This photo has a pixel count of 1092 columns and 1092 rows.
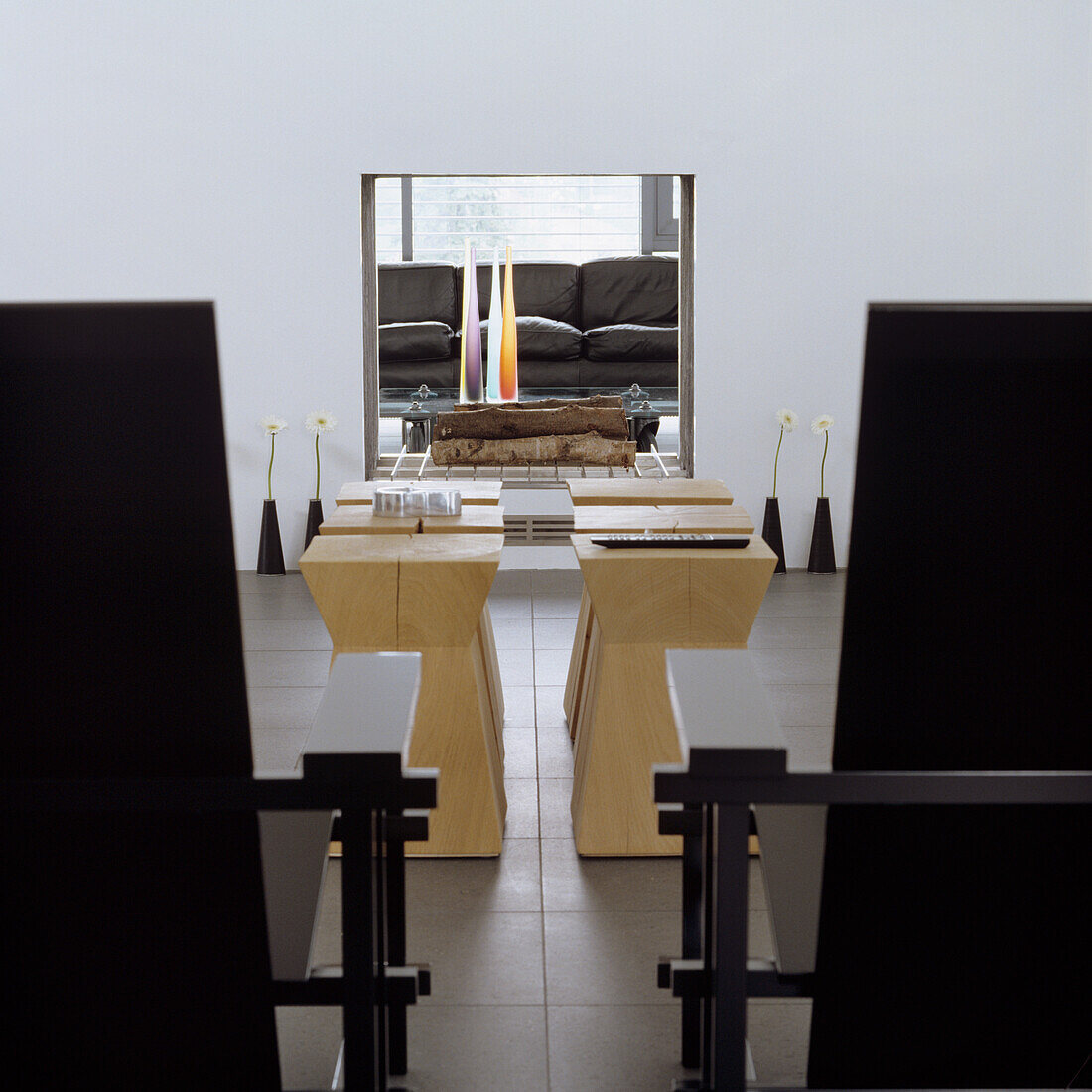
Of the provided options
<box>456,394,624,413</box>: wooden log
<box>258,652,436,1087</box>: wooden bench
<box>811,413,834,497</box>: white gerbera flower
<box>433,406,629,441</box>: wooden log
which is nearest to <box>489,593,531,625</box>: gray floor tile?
<box>433,406,629,441</box>: wooden log

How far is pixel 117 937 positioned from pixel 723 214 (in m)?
4.74

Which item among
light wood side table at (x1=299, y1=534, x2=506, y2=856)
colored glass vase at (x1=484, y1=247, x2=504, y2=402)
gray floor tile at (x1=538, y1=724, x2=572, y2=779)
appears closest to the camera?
light wood side table at (x1=299, y1=534, x2=506, y2=856)

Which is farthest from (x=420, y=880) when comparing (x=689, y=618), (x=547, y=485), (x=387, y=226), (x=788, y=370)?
(x=387, y=226)

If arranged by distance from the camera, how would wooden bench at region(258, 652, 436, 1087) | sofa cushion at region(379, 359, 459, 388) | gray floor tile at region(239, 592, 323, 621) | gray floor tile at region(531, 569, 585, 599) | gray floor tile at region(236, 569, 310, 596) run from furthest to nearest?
sofa cushion at region(379, 359, 459, 388)
gray floor tile at region(531, 569, 585, 599)
gray floor tile at region(236, 569, 310, 596)
gray floor tile at region(239, 592, 323, 621)
wooden bench at region(258, 652, 436, 1087)

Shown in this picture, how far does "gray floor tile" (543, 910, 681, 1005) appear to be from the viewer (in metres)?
2.03

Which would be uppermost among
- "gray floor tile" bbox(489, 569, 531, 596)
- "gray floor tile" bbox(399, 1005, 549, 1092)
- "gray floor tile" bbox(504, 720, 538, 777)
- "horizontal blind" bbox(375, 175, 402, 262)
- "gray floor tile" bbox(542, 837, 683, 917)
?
"horizontal blind" bbox(375, 175, 402, 262)

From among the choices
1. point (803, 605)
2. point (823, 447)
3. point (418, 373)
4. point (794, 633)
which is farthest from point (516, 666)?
point (418, 373)

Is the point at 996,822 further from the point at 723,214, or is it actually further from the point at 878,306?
the point at 723,214

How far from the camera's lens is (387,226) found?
6242 mm

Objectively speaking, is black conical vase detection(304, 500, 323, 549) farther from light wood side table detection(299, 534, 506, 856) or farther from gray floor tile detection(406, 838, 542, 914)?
gray floor tile detection(406, 838, 542, 914)

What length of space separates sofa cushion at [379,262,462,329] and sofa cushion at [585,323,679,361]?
2.53ft

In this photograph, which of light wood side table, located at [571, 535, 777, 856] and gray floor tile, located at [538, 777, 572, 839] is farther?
gray floor tile, located at [538, 777, 572, 839]

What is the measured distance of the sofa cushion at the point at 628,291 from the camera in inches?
257

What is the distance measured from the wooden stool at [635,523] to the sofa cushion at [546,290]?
10.4 ft
